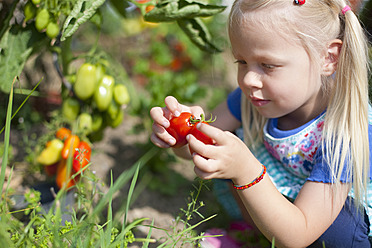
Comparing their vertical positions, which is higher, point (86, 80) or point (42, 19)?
point (42, 19)

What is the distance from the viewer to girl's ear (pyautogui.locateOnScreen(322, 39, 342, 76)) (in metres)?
1.26

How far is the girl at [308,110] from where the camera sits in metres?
1.13

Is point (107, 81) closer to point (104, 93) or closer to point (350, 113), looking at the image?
point (104, 93)

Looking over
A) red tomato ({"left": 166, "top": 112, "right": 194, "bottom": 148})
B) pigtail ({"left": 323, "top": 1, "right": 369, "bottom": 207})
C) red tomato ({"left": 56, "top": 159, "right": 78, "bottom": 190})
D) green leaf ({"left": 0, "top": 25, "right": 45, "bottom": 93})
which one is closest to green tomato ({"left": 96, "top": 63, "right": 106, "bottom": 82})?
green leaf ({"left": 0, "top": 25, "right": 45, "bottom": 93})

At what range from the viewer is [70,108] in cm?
160

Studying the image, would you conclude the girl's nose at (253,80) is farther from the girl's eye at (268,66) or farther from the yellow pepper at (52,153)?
the yellow pepper at (52,153)

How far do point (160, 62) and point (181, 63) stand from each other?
0.23 metres

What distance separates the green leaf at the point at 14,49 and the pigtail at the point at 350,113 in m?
1.06

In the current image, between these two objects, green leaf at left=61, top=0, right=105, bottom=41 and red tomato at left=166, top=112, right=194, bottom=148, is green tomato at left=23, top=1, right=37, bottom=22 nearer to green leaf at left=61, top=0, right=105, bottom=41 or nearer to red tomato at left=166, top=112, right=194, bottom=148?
green leaf at left=61, top=0, right=105, bottom=41

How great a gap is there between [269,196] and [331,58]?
1.61ft

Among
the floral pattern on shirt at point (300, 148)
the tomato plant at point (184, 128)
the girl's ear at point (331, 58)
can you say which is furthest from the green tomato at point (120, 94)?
the girl's ear at point (331, 58)

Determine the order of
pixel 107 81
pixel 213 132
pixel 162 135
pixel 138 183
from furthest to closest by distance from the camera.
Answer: pixel 138 183 < pixel 107 81 < pixel 162 135 < pixel 213 132

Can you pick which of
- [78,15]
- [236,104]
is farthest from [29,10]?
[236,104]

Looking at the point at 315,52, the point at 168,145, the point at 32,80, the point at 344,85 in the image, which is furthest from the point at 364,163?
the point at 32,80
